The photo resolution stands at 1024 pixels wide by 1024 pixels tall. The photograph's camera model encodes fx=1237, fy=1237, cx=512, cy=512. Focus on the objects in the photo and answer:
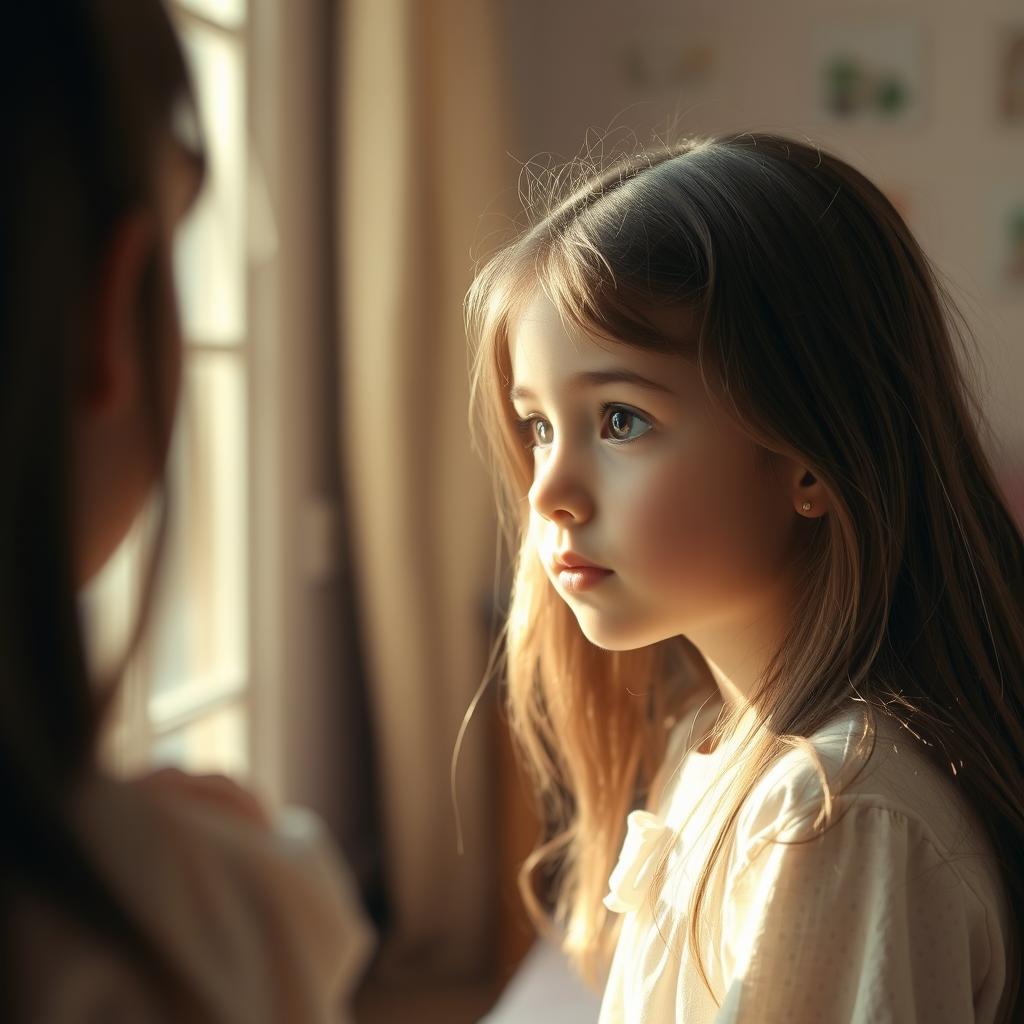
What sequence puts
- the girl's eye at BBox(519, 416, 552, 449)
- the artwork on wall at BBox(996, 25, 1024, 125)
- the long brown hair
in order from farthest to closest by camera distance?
the artwork on wall at BBox(996, 25, 1024, 125) → the girl's eye at BBox(519, 416, 552, 449) → the long brown hair

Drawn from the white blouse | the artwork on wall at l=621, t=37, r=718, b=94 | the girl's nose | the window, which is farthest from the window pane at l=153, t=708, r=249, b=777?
the artwork on wall at l=621, t=37, r=718, b=94

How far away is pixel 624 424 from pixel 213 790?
38 centimetres

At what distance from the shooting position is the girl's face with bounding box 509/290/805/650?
0.82 meters

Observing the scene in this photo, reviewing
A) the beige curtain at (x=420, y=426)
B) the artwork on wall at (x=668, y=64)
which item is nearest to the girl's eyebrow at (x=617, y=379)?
the beige curtain at (x=420, y=426)

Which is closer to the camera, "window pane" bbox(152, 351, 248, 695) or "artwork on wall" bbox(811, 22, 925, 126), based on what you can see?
"window pane" bbox(152, 351, 248, 695)

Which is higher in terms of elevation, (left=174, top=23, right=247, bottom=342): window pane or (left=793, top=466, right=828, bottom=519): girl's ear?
(left=174, top=23, right=247, bottom=342): window pane

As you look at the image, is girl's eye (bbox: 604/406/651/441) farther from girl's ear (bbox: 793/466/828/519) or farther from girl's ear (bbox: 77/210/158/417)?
girl's ear (bbox: 77/210/158/417)

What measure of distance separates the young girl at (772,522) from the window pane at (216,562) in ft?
3.74

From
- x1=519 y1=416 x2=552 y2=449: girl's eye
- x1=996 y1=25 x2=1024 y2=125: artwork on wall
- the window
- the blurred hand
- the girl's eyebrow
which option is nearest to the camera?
the blurred hand

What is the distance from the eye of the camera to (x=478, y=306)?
1.02 m

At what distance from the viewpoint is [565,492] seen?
0.85 m

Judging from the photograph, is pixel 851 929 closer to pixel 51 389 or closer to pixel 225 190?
pixel 51 389

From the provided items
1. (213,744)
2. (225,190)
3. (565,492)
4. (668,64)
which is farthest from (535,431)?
(668,64)

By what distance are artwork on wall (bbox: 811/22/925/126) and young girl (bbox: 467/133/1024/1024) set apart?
2458 mm
